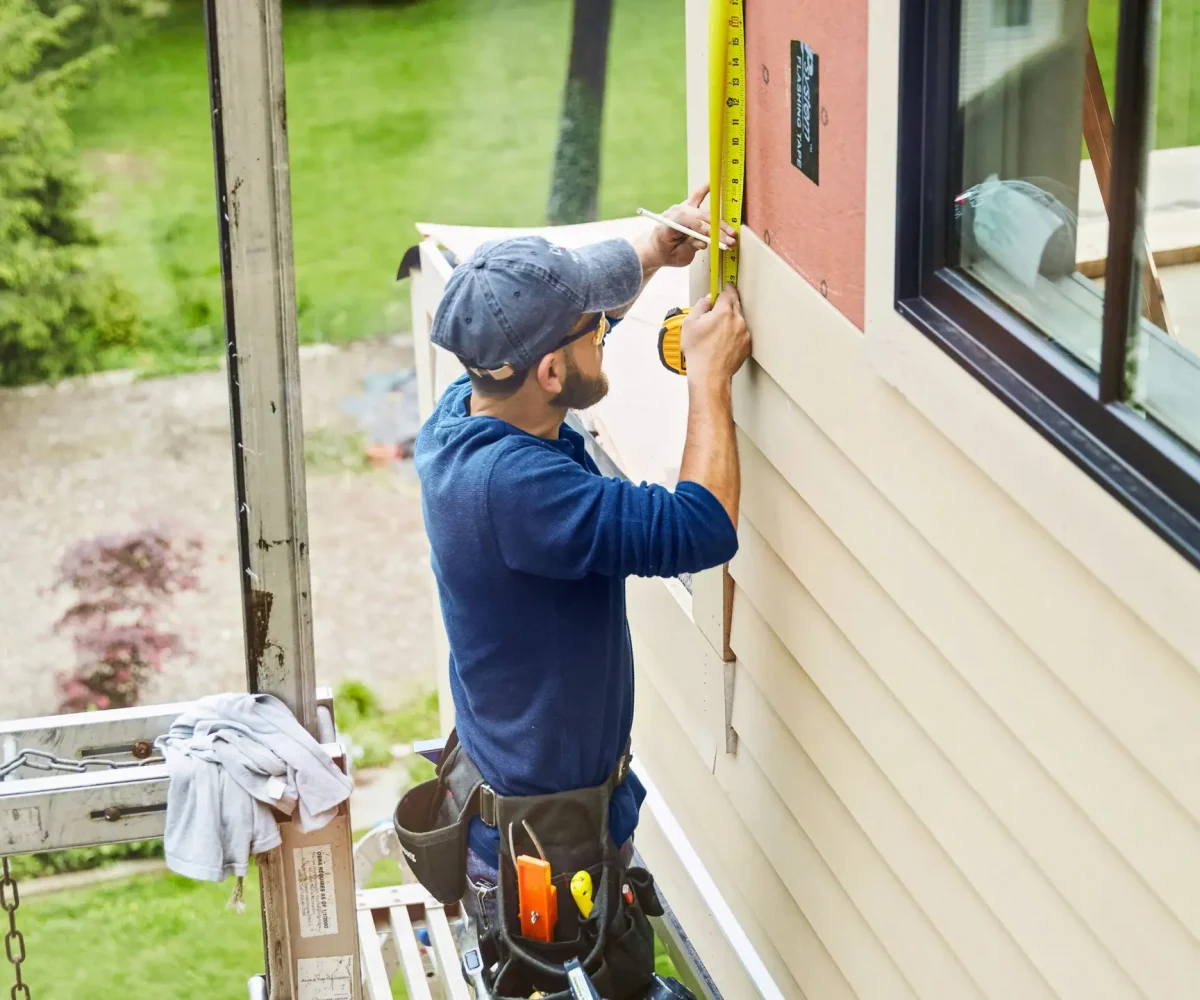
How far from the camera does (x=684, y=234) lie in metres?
3.40

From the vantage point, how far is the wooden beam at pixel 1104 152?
2076mm

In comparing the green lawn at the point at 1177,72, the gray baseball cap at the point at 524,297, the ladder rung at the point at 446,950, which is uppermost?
the green lawn at the point at 1177,72

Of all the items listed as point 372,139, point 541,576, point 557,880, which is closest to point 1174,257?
point 541,576

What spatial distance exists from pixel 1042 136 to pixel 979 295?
0.84 ft

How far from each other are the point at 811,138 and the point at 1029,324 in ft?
2.47

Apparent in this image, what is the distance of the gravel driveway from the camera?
10188 mm

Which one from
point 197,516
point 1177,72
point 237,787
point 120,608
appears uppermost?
point 1177,72

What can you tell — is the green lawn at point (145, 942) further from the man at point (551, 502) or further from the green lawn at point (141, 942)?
the man at point (551, 502)

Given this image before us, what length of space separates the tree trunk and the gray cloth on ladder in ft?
37.1

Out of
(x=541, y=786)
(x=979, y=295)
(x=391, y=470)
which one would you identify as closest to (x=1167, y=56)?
(x=979, y=295)

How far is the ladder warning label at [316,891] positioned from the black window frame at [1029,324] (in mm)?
1994

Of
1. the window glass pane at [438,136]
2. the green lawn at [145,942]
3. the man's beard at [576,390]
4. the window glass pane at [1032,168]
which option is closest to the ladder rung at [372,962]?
the man's beard at [576,390]

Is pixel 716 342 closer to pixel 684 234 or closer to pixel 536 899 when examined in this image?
pixel 684 234

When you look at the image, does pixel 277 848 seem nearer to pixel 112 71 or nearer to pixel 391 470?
pixel 391 470
